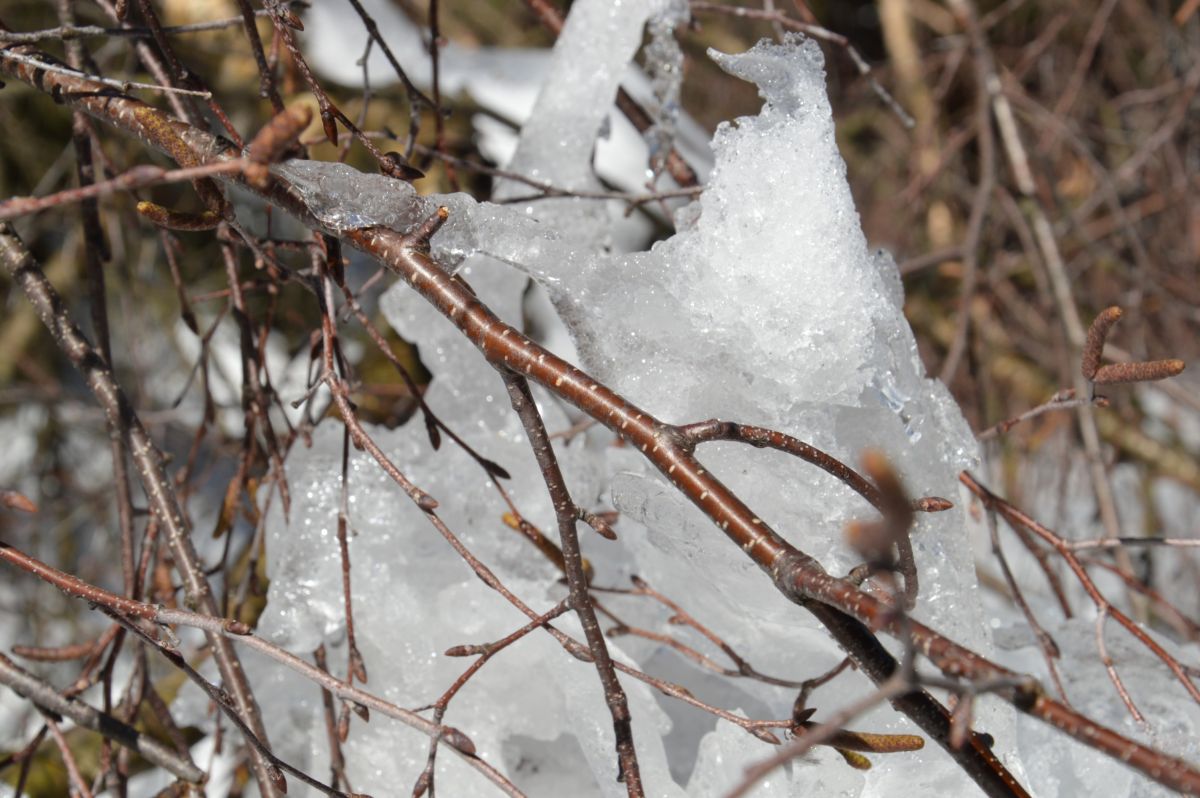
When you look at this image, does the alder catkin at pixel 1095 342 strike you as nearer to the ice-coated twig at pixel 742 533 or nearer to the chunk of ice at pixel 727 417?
the chunk of ice at pixel 727 417

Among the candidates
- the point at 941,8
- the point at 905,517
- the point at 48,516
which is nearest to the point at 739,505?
the point at 905,517

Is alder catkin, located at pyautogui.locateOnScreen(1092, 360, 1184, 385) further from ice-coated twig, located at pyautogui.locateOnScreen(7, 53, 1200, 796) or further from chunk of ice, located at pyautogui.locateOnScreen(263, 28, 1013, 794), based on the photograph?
ice-coated twig, located at pyautogui.locateOnScreen(7, 53, 1200, 796)

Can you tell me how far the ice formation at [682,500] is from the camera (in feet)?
3.17

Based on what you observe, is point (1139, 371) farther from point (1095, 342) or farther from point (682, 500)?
point (682, 500)

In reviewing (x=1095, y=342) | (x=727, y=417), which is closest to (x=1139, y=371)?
(x=1095, y=342)

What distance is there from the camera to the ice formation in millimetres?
967

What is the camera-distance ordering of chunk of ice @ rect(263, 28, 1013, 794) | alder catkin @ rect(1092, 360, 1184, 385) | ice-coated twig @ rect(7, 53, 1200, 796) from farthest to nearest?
chunk of ice @ rect(263, 28, 1013, 794), alder catkin @ rect(1092, 360, 1184, 385), ice-coated twig @ rect(7, 53, 1200, 796)

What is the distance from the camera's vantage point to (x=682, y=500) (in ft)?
3.08

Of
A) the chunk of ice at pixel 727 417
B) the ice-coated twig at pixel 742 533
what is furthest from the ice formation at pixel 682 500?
the ice-coated twig at pixel 742 533

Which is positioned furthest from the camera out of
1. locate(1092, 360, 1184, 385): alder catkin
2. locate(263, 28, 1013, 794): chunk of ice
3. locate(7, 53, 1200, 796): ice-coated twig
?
locate(263, 28, 1013, 794): chunk of ice

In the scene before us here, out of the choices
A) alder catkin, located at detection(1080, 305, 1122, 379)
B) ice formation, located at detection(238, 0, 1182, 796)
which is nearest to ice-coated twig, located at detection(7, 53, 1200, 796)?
ice formation, located at detection(238, 0, 1182, 796)

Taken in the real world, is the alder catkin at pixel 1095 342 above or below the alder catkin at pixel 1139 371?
above

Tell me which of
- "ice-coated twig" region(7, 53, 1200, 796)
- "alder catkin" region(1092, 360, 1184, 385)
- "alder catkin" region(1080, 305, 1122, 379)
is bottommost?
"ice-coated twig" region(7, 53, 1200, 796)

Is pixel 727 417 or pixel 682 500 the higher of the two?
pixel 727 417
